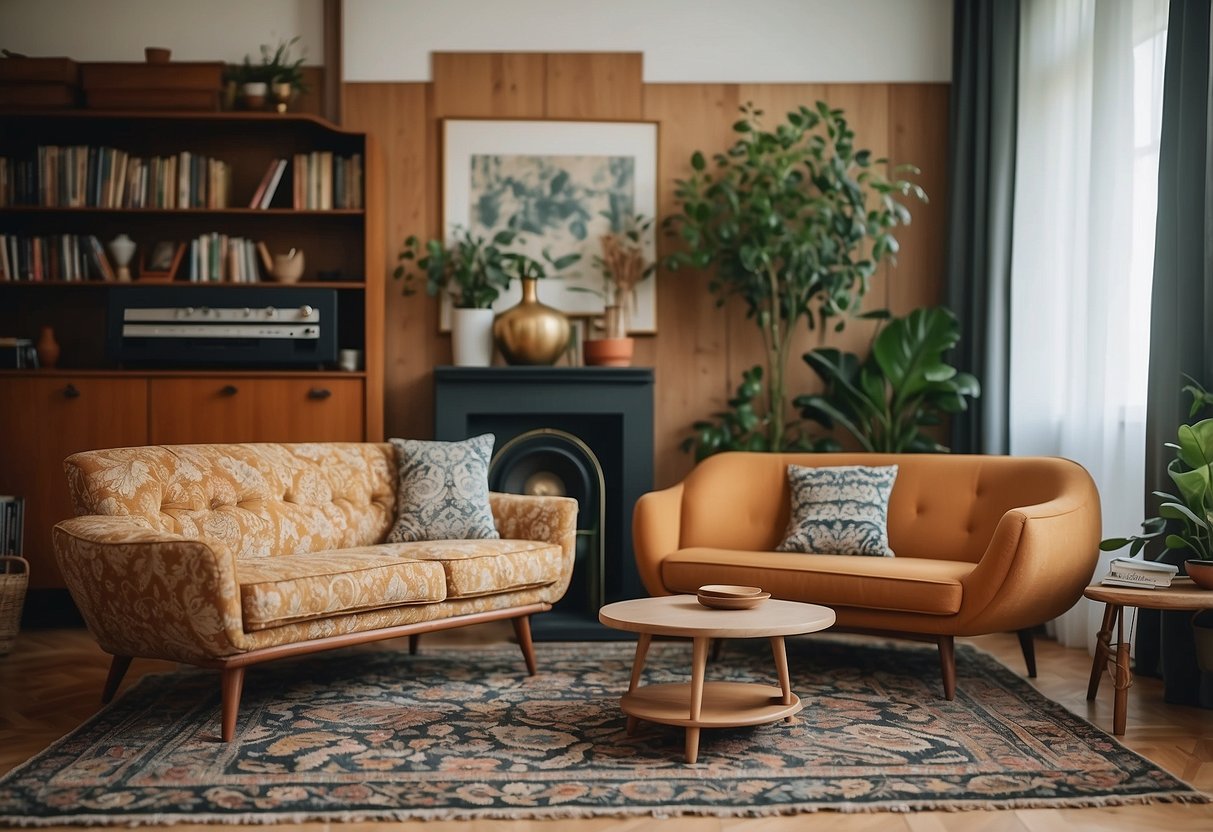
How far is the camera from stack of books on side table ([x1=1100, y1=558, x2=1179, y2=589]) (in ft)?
10.6

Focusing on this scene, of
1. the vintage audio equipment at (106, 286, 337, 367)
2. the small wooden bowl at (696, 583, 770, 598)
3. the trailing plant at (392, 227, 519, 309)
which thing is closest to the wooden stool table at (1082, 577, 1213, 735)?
the small wooden bowl at (696, 583, 770, 598)

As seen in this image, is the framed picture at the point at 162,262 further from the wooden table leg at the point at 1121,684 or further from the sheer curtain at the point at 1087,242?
the wooden table leg at the point at 1121,684

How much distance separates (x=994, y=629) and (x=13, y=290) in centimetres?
424

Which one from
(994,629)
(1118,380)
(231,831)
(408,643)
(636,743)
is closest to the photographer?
(231,831)

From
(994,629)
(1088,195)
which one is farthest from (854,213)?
(994,629)

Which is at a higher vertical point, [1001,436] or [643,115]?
[643,115]

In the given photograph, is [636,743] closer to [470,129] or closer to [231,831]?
[231,831]

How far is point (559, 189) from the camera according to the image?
520cm

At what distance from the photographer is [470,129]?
5188mm

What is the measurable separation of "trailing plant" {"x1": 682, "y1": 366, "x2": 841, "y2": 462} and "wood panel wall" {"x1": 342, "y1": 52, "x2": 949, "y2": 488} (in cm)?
12

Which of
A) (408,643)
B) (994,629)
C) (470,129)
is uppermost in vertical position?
(470,129)

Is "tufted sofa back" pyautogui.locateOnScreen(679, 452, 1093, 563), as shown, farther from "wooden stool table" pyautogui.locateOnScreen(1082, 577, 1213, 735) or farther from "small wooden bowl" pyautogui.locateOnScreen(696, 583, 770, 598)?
"small wooden bowl" pyautogui.locateOnScreen(696, 583, 770, 598)

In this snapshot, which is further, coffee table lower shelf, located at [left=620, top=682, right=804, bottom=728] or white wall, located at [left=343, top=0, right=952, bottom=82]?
white wall, located at [left=343, top=0, right=952, bottom=82]

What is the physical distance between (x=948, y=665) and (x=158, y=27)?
4237mm
